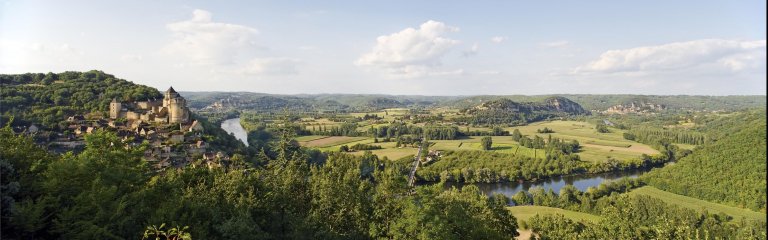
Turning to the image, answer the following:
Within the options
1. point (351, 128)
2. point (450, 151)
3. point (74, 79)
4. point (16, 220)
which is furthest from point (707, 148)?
point (74, 79)

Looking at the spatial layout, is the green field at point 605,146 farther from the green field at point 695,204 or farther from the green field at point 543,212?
the green field at point 543,212

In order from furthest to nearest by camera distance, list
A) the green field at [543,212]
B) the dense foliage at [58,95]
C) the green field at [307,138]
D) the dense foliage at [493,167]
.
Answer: the green field at [307,138] < the dense foliage at [493,167] < the dense foliage at [58,95] < the green field at [543,212]

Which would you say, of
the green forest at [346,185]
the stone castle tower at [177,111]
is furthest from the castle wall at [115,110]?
the stone castle tower at [177,111]

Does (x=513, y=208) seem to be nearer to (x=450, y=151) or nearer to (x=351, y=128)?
(x=450, y=151)

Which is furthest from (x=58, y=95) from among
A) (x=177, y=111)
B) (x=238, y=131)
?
(x=238, y=131)

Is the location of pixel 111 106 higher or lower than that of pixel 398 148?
higher

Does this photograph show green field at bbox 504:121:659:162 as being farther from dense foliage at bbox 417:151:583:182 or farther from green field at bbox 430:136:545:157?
dense foliage at bbox 417:151:583:182

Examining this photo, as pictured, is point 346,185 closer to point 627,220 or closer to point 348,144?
point 627,220
